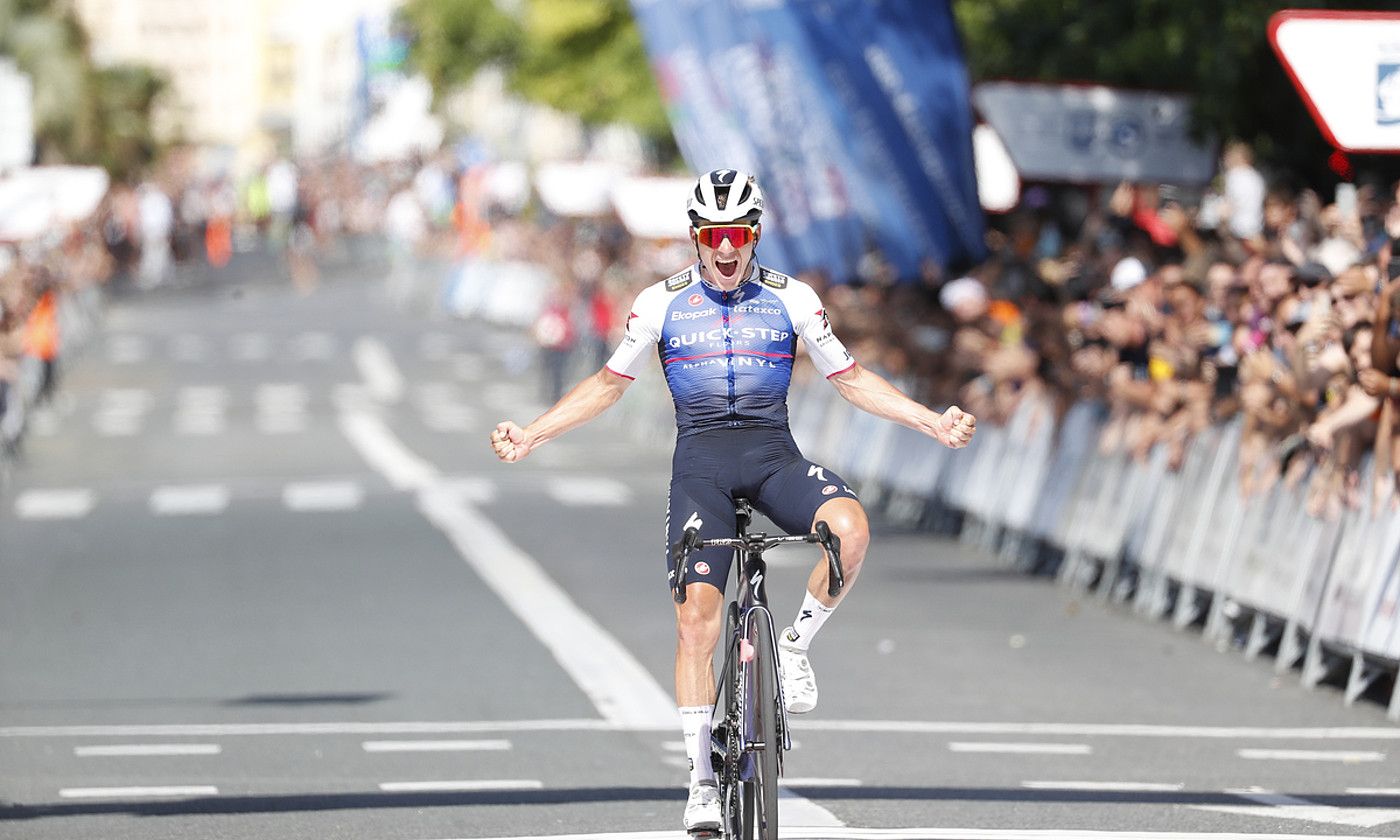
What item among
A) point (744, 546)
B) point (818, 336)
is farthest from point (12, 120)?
point (744, 546)

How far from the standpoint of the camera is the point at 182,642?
1645 cm

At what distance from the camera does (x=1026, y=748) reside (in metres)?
12.5

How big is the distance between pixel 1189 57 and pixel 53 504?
1026 cm

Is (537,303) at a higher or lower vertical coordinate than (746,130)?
lower

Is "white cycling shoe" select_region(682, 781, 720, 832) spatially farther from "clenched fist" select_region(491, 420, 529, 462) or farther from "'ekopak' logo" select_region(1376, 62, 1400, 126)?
"'ekopak' logo" select_region(1376, 62, 1400, 126)

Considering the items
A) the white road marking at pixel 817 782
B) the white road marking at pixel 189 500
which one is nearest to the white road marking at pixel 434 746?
the white road marking at pixel 817 782

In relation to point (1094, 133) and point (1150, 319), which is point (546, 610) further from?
point (1094, 133)

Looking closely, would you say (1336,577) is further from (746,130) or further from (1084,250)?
(746,130)

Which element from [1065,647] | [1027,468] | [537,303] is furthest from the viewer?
[537,303]

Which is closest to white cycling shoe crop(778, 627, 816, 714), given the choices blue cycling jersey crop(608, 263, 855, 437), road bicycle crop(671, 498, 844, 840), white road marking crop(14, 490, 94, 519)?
road bicycle crop(671, 498, 844, 840)

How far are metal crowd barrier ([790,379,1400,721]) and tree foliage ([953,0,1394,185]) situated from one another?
3.29 metres

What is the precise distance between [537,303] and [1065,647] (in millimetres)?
38204

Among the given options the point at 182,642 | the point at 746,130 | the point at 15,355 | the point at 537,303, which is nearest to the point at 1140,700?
the point at 182,642

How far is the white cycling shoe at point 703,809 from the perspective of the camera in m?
8.58
